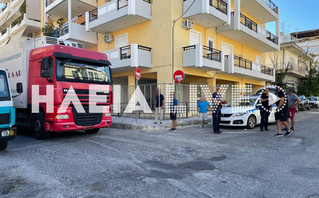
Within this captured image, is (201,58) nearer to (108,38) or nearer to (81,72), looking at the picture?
(108,38)

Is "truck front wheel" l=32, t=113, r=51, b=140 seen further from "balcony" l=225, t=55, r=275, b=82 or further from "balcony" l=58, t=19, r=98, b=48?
"balcony" l=225, t=55, r=275, b=82

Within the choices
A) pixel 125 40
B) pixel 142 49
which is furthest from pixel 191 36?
pixel 125 40

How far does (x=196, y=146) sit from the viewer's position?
666 centimetres

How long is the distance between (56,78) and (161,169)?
455 cm

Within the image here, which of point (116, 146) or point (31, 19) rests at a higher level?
point (31, 19)

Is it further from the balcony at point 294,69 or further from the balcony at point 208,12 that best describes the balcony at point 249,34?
the balcony at point 294,69

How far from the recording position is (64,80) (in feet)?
23.5

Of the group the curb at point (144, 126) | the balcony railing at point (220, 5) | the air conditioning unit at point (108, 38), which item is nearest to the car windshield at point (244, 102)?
the curb at point (144, 126)

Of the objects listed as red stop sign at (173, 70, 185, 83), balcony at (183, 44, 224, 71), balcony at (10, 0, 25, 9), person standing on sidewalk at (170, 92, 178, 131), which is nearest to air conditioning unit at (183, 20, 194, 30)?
balcony at (183, 44, 224, 71)

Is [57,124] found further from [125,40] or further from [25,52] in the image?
[125,40]

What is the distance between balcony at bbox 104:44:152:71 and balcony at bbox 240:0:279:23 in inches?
417

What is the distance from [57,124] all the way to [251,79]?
64.3 ft

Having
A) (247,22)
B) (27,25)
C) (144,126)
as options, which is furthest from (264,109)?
(27,25)

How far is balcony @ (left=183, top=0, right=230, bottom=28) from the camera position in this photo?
13656 millimetres
